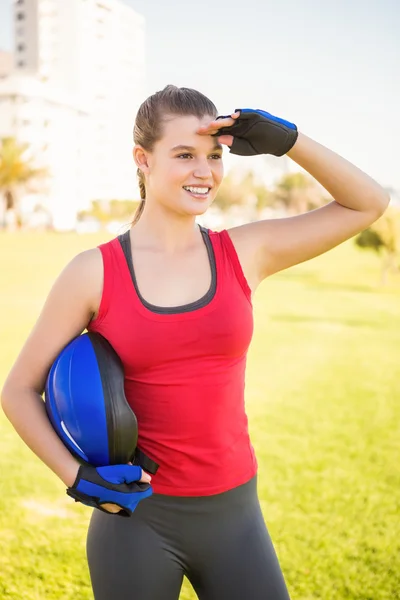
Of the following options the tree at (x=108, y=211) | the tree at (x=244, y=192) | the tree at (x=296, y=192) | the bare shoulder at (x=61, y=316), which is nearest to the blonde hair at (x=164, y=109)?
the bare shoulder at (x=61, y=316)

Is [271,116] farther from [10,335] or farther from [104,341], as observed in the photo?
[10,335]

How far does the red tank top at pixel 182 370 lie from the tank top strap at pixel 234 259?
28mm

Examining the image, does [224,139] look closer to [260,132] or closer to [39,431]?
[260,132]

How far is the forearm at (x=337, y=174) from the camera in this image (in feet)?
7.08

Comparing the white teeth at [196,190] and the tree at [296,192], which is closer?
the white teeth at [196,190]

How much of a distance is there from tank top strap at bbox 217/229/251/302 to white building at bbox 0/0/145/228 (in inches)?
2831

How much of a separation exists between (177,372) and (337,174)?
2.66 ft

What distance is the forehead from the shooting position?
2.02m

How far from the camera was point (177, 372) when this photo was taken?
6.28 ft

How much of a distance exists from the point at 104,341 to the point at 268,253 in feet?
1.97

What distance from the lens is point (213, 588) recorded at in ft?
6.38

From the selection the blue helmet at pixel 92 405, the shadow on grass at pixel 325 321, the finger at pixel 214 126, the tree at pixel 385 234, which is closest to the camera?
the blue helmet at pixel 92 405

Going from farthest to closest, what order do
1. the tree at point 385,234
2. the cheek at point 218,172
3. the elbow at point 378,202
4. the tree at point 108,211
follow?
1. the tree at point 108,211
2. the tree at point 385,234
3. the elbow at point 378,202
4. the cheek at point 218,172

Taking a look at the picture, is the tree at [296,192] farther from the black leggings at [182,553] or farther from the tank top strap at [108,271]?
the black leggings at [182,553]
